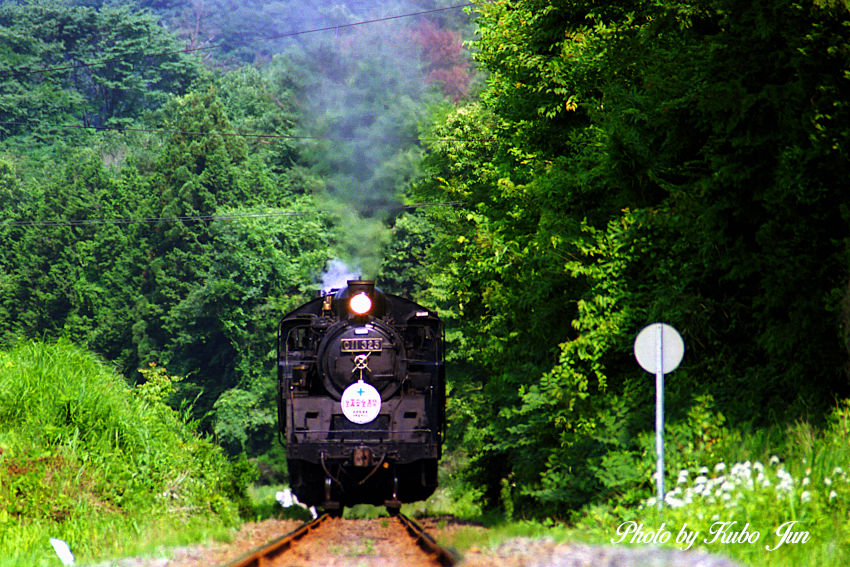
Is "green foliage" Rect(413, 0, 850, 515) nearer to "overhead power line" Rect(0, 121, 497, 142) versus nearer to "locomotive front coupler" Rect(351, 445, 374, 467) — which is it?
"locomotive front coupler" Rect(351, 445, 374, 467)

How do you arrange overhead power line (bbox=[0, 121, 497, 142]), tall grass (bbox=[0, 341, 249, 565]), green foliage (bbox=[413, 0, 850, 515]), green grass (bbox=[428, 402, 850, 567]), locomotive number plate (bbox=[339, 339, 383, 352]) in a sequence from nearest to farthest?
green grass (bbox=[428, 402, 850, 567])
tall grass (bbox=[0, 341, 249, 565])
green foliage (bbox=[413, 0, 850, 515])
locomotive number plate (bbox=[339, 339, 383, 352])
overhead power line (bbox=[0, 121, 497, 142])

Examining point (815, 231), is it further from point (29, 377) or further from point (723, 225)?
point (29, 377)

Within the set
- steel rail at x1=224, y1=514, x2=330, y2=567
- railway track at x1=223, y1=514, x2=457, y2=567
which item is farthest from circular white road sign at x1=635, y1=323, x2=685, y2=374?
steel rail at x1=224, y1=514, x2=330, y2=567

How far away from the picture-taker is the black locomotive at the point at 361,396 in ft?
60.3

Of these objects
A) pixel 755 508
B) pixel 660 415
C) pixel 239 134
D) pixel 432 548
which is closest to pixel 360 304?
pixel 432 548

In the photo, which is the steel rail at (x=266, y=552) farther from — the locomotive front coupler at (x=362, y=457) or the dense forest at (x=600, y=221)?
the dense forest at (x=600, y=221)

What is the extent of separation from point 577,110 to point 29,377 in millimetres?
12674

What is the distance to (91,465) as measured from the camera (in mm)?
15945

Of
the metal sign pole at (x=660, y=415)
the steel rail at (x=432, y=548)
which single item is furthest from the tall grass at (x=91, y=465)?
the metal sign pole at (x=660, y=415)

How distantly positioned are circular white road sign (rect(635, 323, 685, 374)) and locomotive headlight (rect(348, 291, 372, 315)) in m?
7.58

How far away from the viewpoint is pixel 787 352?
14.6 metres

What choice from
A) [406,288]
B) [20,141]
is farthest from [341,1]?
[406,288]

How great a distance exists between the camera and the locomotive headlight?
18.9 metres

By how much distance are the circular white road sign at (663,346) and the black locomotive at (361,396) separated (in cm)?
690
